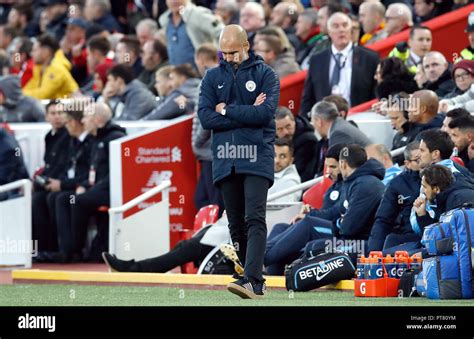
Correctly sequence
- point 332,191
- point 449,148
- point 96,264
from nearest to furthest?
1. point 449,148
2. point 332,191
3. point 96,264

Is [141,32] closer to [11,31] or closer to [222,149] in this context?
[11,31]

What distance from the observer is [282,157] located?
48.7ft

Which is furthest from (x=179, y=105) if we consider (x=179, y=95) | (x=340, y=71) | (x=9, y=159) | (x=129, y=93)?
(x=9, y=159)

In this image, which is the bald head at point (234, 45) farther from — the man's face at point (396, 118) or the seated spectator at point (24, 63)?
the seated spectator at point (24, 63)

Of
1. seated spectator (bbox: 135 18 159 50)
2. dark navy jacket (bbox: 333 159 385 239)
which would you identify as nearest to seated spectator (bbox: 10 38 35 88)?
seated spectator (bbox: 135 18 159 50)

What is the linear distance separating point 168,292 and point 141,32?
30.9 ft

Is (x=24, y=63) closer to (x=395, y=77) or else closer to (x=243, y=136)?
(x=395, y=77)

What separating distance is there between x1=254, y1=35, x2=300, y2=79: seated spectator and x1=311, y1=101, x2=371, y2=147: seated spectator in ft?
7.85

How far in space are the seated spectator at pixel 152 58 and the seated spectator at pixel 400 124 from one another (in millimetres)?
5923

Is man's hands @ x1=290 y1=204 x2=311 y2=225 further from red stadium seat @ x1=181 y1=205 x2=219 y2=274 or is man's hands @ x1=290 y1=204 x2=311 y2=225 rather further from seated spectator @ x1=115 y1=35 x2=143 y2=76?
seated spectator @ x1=115 y1=35 x2=143 y2=76

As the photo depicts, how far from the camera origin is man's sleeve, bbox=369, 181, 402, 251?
12.2 m
